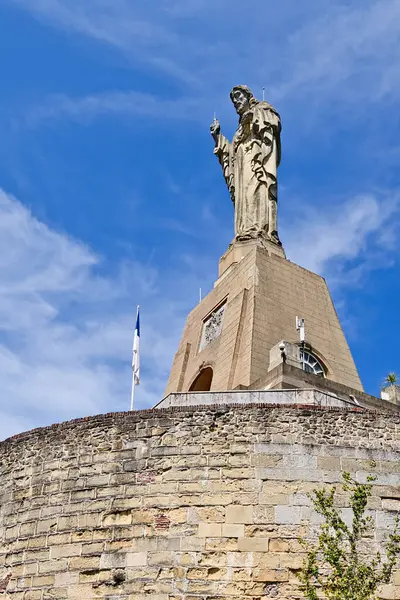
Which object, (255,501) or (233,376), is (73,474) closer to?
(255,501)

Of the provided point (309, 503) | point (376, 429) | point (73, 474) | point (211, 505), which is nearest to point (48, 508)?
point (73, 474)

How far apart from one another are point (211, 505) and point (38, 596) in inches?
126

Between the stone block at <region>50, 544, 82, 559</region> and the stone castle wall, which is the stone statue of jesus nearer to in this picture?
the stone castle wall

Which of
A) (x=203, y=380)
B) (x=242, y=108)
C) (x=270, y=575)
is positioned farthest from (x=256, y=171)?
(x=270, y=575)

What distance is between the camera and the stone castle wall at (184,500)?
1259 centimetres

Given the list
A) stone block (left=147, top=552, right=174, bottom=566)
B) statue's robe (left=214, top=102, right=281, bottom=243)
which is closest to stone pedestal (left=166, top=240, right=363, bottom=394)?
statue's robe (left=214, top=102, right=281, bottom=243)

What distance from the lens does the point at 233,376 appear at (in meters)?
21.3

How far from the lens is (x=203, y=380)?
79.5 feet

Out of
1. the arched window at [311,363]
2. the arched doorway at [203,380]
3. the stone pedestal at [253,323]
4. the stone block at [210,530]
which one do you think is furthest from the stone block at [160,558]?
the arched doorway at [203,380]

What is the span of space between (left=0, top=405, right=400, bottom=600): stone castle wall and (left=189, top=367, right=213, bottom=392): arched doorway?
943 cm

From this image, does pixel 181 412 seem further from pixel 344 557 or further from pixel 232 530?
pixel 344 557

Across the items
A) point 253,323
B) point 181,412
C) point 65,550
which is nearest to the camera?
point 65,550

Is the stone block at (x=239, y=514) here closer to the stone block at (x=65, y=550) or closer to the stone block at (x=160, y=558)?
the stone block at (x=160, y=558)

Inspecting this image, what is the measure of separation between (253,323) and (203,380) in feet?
10.5
